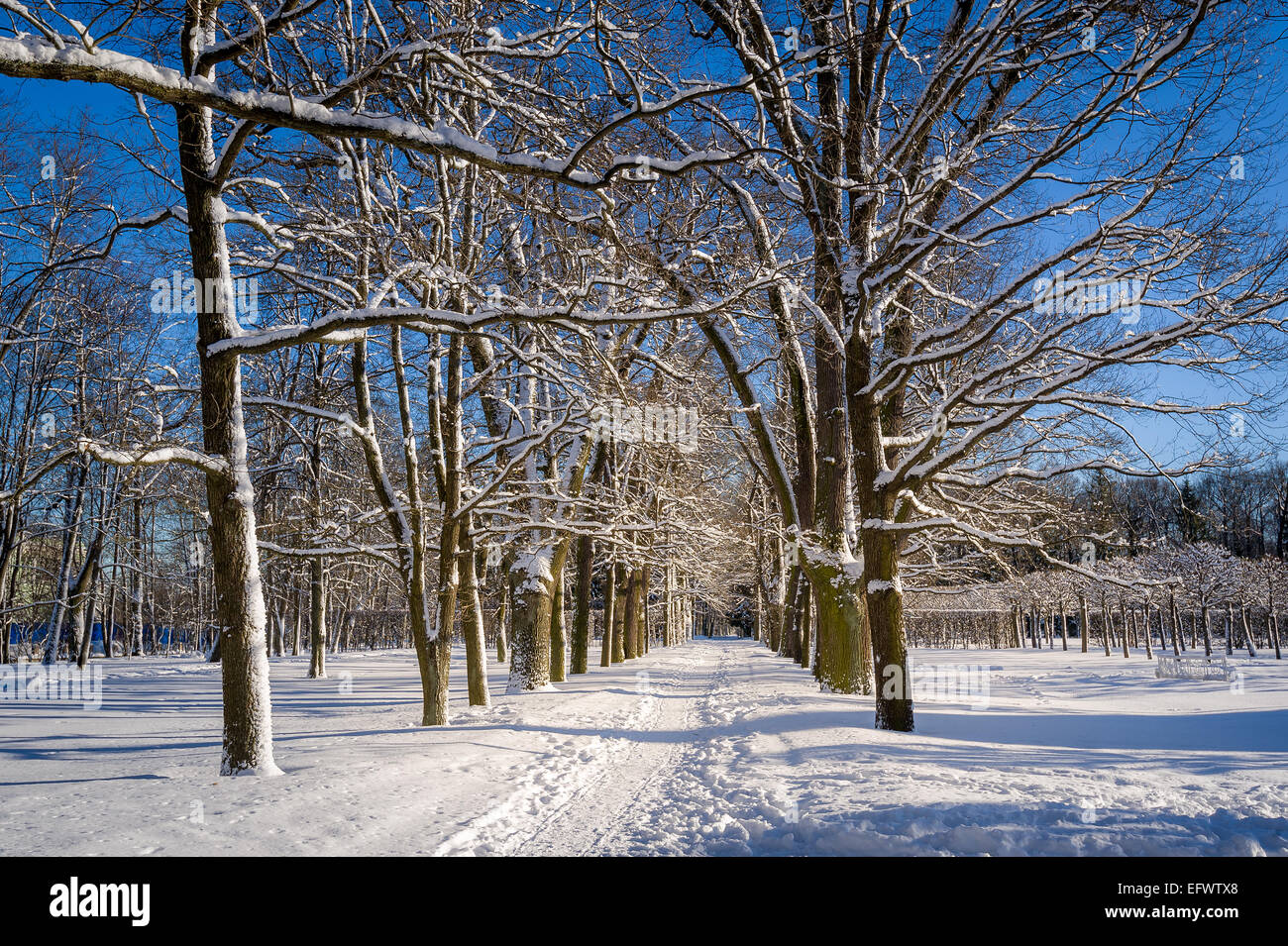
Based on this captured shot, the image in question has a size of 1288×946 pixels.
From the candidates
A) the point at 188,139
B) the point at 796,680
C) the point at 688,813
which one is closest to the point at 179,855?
the point at 688,813

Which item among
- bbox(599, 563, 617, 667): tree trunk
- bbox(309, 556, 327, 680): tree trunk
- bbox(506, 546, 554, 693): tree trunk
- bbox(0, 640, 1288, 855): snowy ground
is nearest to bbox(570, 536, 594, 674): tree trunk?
bbox(599, 563, 617, 667): tree trunk

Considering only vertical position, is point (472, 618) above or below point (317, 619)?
above

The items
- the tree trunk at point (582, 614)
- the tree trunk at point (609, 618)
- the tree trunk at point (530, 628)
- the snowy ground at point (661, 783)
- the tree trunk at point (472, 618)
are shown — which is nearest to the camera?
the snowy ground at point (661, 783)

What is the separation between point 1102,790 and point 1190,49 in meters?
7.40

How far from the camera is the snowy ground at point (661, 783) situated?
471cm

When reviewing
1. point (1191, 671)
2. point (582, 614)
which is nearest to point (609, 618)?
point (582, 614)

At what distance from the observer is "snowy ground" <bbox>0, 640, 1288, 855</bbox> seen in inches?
185

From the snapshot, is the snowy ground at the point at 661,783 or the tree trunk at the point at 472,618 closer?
the snowy ground at the point at 661,783

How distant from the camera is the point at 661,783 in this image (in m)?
6.98

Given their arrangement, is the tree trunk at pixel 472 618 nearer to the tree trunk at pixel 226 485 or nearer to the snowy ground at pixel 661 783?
the snowy ground at pixel 661 783

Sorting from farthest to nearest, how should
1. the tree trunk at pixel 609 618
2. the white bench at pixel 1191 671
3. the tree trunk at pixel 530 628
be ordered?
the tree trunk at pixel 609 618, the white bench at pixel 1191 671, the tree trunk at pixel 530 628

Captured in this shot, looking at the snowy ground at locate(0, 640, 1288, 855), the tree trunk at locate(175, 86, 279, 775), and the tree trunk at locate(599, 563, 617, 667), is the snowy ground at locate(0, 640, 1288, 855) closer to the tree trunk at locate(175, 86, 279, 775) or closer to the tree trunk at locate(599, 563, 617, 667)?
the tree trunk at locate(175, 86, 279, 775)

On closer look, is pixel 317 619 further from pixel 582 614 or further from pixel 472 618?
pixel 472 618

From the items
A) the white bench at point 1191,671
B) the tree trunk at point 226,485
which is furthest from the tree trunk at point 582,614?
the white bench at point 1191,671
